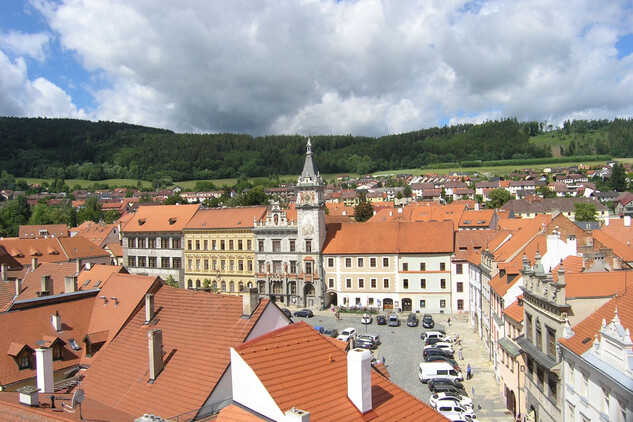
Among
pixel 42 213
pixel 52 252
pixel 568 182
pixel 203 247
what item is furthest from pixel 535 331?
pixel 568 182

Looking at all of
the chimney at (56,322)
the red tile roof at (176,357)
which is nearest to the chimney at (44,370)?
the red tile roof at (176,357)

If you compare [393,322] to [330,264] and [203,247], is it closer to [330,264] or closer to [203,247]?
[330,264]

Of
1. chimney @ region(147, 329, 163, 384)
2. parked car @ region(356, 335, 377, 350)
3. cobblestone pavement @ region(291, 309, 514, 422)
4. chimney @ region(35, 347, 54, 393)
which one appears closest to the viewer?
chimney @ region(35, 347, 54, 393)

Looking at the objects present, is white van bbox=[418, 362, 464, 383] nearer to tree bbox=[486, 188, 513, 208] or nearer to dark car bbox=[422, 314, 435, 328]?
dark car bbox=[422, 314, 435, 328]

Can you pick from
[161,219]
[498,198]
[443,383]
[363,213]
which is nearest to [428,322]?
[443,383]

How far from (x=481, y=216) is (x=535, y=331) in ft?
185

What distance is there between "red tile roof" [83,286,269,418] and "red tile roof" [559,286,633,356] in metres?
12.6

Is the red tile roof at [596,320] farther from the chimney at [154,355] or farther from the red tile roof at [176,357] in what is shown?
the chimney at [154,355]

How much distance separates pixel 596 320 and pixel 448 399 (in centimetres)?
1086

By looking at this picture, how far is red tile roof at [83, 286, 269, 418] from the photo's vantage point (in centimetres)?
1706

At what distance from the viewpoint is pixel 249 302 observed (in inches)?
734

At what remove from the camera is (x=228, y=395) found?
17.2 meters

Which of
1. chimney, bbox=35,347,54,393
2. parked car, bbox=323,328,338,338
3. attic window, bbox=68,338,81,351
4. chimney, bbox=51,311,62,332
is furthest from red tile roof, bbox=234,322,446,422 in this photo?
parked car, bbox=323,328,338,338

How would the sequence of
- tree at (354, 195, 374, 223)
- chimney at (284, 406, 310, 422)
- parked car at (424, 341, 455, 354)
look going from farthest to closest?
1. tree at (354, 195, 374, 223)
2. parked car at (424, 341, 455, 354)
3. chimney at (284, 406, 310, 422)
